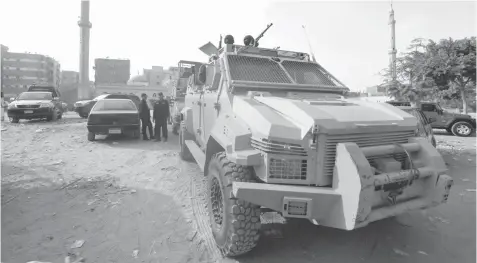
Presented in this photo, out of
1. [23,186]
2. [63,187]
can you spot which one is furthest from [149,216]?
[23,186]

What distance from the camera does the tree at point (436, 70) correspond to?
1719 cm

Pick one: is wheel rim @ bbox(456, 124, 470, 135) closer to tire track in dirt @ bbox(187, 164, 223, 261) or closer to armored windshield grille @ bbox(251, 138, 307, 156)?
tire track in dirt @ bbox(187, 164, 223, 261)

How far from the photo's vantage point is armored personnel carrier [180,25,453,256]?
8.16 feet

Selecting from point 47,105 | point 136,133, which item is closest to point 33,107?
point 47,105

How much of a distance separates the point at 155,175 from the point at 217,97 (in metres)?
2.28

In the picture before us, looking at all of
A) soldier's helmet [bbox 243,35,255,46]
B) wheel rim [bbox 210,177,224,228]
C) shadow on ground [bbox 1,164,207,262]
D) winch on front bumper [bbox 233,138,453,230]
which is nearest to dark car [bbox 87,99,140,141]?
shadow on ground [bbox 1,164,207,262]

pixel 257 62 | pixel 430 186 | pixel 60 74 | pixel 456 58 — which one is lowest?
pixel 430 186

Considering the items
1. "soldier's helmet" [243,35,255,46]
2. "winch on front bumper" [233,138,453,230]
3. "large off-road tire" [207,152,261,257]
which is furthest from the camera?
"soldier's helmet" [243,35,255,46]

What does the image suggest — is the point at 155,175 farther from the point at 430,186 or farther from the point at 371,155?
the point at 430,186

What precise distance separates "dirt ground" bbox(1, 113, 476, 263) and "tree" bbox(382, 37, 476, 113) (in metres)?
13.4

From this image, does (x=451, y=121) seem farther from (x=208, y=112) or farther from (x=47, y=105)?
(x=47, y=105)

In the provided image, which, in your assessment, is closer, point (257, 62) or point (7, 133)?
point (257, 62)

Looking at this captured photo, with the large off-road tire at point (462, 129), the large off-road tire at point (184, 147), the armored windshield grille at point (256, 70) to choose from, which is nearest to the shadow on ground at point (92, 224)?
the large off-road tire at point (184, 147)

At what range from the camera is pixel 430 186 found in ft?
9.50
